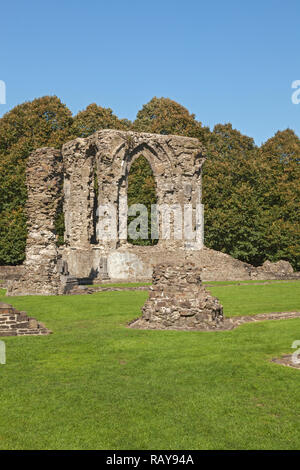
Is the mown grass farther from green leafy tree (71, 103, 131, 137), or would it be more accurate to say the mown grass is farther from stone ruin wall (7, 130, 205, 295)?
green leafy tree (71, 103, 131, 137)

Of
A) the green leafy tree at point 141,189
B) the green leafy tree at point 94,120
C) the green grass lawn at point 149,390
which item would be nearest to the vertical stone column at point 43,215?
the green grass lawn at point 149,390

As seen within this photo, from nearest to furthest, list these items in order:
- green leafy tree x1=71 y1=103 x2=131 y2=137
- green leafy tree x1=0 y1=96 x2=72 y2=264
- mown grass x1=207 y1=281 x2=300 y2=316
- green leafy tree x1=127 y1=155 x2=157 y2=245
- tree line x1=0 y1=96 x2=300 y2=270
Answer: mown grass x1=207 y1=281 x2=300 y2=316 → green leafy tree x1=0 y1=96 x2=72 y2=264 → tree line x1=0 y1=96 x2=300 y2=270 → green leafy tree x1=127 y1=155 x2=157 y2=245 → green leafy tree x1=71 y1=103 x2=131 y2=137

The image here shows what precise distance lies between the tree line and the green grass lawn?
24133 millimetres

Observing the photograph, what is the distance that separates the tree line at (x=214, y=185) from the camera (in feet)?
111

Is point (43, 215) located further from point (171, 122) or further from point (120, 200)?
point (171, 122)

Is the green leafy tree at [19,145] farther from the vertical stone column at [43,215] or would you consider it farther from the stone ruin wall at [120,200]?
the vertical stone column at [43,215]

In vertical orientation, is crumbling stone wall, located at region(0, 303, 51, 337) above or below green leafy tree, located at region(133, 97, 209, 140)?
below

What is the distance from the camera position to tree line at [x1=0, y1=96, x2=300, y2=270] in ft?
111

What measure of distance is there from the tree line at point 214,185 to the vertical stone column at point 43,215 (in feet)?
40.8

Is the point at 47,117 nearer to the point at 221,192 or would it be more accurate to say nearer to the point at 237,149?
the point at 221,192

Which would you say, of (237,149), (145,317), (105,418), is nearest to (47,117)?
(237,149)

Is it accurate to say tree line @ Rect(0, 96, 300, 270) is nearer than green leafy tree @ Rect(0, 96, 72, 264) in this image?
No

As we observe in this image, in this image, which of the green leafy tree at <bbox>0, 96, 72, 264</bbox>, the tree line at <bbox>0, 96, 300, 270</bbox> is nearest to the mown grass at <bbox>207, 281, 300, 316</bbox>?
the tree line at <bbox>0, 96, 300, 270</bbox>

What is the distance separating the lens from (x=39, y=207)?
20.4 meters
